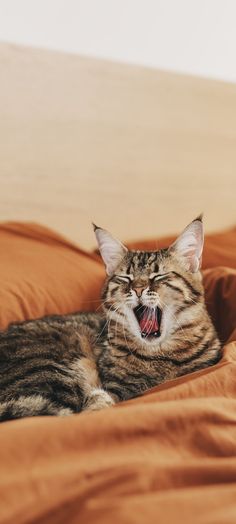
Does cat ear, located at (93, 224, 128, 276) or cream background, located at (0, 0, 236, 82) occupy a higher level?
cream background, located at (0, 0, 236, 82)

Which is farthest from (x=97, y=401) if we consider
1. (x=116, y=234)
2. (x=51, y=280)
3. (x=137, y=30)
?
(x=137, y=30)

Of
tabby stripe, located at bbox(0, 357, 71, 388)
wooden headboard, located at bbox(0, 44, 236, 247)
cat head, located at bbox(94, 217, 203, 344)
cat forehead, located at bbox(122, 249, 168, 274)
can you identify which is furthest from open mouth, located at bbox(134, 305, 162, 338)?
wooden headboard, located at bbox(0, 44, 236, 247)

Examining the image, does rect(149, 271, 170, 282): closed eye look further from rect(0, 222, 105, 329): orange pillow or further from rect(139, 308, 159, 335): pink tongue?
rect(0, 222, 105, 329): orange pillow

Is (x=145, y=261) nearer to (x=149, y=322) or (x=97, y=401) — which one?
(x=149, y=322)

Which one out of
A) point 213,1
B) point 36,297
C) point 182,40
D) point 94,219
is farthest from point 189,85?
point 36,297

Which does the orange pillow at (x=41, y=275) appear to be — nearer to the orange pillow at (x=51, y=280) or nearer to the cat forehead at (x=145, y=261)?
the orange pillow at (x=51, y=280)

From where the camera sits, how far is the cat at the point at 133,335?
1.24 metres

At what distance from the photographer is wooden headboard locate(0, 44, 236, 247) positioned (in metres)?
1.99

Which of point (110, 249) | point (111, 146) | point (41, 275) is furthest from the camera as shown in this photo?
point (111, 146)

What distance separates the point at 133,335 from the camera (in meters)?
1.33

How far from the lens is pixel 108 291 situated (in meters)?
1.37

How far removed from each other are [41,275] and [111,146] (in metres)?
0.78

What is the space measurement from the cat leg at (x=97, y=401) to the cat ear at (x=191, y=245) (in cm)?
37

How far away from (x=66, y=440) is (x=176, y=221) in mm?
1650
